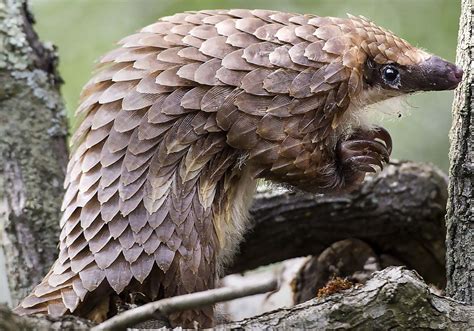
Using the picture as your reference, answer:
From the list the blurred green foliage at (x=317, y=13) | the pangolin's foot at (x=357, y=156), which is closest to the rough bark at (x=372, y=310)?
the pangolin's foot at (x=357, y=156)

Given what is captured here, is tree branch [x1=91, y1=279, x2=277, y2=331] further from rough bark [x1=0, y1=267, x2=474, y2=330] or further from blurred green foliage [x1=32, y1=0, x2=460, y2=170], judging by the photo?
blurred green foliage [x1=32, y1=0, x2=460, y2=170]

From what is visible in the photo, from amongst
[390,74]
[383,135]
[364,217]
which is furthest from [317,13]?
[390,74]

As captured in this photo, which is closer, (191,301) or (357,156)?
(191,301)

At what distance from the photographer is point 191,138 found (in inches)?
96.3

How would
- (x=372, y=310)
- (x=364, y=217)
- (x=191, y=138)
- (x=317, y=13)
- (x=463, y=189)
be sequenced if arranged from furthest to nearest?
(x=317, y=13) < (x=364, y=217) < (x=463, y=189) < (x=191, y=138) < (x=372, y=310)

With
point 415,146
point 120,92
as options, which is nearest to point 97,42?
point 415,146

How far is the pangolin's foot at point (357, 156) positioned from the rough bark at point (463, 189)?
0.29 m

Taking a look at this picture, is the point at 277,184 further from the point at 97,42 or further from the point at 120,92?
the point at 97,42

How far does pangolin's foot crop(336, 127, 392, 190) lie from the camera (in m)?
2.78

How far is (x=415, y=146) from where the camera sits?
5.61 meters

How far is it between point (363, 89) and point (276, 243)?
1.10 meters

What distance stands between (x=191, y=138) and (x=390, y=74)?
753mm

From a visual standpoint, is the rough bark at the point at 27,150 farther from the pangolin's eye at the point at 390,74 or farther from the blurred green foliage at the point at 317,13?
the blurred green foliage at the point at 317,13

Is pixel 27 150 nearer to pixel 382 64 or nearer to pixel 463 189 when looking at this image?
pixel 382 64
